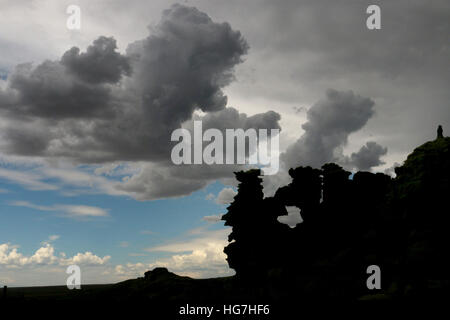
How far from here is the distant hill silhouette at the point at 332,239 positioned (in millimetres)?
40562

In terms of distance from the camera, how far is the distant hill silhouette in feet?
133

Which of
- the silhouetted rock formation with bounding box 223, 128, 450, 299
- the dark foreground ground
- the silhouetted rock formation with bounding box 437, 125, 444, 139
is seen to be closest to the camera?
the dark foreground ground

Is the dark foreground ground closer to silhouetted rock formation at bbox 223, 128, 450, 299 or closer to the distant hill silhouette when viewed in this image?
the distant hill silhouette

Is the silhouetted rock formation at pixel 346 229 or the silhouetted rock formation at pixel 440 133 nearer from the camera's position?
the silhouetted rock formation at pixel 346 229

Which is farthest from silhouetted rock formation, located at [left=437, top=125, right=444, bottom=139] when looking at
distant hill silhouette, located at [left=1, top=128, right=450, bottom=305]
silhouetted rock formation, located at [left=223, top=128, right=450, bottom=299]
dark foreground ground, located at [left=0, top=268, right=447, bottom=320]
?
dark foreground ground, located at [left=0, top=268, right=447, bottom=320]

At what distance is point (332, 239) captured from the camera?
53500 mm
